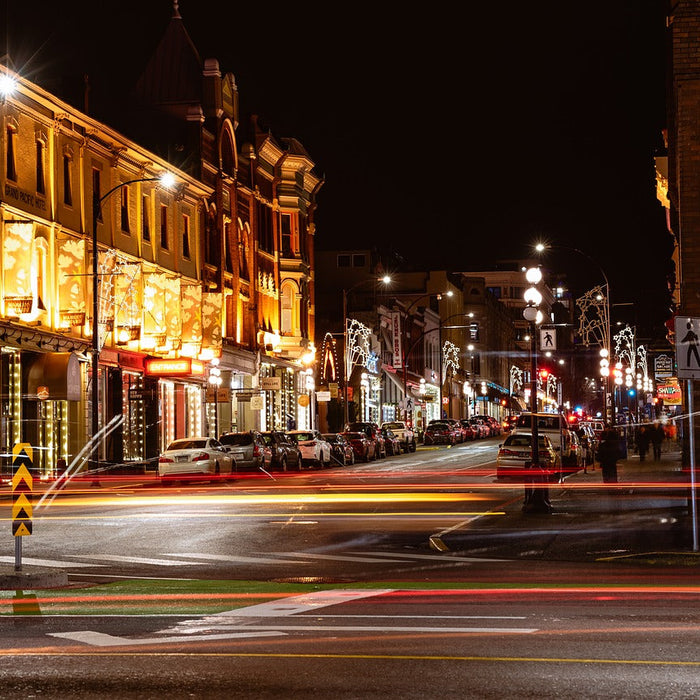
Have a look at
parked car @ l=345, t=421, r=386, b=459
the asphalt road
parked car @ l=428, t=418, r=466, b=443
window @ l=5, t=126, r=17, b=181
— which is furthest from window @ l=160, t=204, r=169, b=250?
the asphalt road

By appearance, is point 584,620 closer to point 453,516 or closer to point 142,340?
point 453,516

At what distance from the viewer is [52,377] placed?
134ft

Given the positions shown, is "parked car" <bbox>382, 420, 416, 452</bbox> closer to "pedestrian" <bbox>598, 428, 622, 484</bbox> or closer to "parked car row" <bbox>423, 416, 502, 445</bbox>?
"parked car row" <bbox>423, 416, 502, 445</bbox>

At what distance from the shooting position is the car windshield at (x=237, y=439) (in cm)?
4444

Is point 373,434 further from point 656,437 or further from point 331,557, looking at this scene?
point 331,557

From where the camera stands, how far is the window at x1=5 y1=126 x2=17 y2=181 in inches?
1551

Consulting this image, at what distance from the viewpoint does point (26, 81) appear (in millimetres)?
39375

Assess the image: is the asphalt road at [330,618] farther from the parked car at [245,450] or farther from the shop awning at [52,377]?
the parked car at [245,450]

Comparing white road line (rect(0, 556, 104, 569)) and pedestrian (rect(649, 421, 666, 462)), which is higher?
pedestrian (rect(649, 421, 666, 462))

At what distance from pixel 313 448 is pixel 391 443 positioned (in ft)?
44.5

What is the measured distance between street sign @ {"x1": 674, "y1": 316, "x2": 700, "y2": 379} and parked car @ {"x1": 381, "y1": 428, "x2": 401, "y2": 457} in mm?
44571

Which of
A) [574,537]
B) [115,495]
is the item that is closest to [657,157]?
[115,495]

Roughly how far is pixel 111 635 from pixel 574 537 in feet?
36.6

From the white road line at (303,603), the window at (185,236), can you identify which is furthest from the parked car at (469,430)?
the white road line at (303,603)
